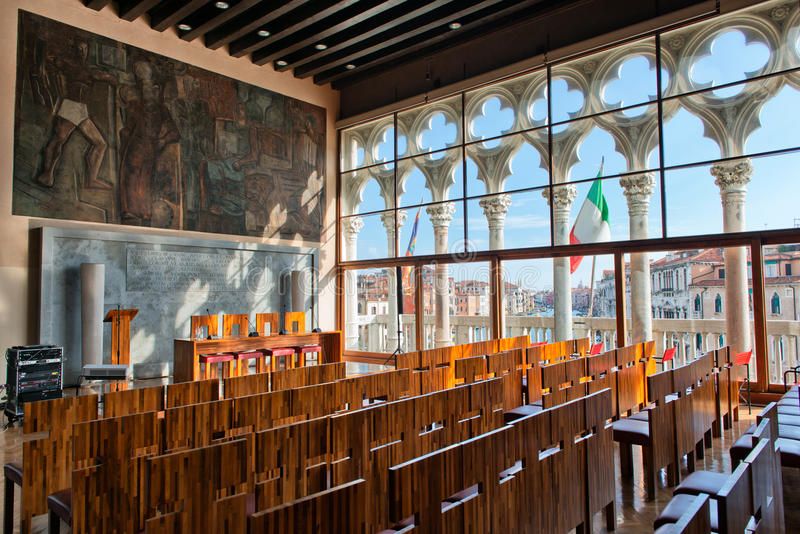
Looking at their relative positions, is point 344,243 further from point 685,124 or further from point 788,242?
point 788,242

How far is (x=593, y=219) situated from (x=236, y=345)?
597 centimetres

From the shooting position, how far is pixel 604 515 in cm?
321

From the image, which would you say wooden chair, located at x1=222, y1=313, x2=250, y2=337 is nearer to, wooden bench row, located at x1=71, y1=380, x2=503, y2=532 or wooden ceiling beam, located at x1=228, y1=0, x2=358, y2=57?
wooden ceiling beam, located at x1=228, y1=0, x2=358, y2=57

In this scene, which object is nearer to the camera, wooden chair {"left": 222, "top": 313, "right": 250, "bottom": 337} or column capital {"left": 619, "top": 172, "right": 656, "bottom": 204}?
column capital {"left": 619, "top": 172, "right": 656, "bottom": 204}

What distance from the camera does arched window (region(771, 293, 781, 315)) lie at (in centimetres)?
684

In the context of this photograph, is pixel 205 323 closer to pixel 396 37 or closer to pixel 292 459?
pixel 396 37

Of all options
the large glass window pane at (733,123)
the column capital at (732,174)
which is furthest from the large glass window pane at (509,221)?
the column capital at (732,174)

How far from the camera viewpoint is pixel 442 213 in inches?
408

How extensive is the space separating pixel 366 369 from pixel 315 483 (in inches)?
316

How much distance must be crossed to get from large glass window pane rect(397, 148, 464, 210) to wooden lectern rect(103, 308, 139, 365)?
5592mm

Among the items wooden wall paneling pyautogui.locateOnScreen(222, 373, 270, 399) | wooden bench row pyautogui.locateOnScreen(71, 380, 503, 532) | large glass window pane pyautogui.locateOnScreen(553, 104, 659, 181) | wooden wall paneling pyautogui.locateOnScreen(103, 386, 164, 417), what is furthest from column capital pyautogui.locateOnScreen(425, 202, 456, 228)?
wooden wall paneling pyautogui.locateOnScreen(103, 386, 164, 417)

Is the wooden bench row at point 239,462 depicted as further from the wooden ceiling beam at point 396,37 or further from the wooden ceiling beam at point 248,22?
the wooden ceiling beam at point 248,22

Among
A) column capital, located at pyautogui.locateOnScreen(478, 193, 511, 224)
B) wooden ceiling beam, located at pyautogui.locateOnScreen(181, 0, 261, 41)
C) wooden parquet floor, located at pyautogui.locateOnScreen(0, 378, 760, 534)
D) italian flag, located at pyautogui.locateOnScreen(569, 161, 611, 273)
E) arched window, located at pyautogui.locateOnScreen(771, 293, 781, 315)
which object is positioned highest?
wooden ceiling beam, located at pyautogui.locateOnScreen(181, 0, 261, 41)

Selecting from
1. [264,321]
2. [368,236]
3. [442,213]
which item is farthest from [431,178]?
[264,321]
